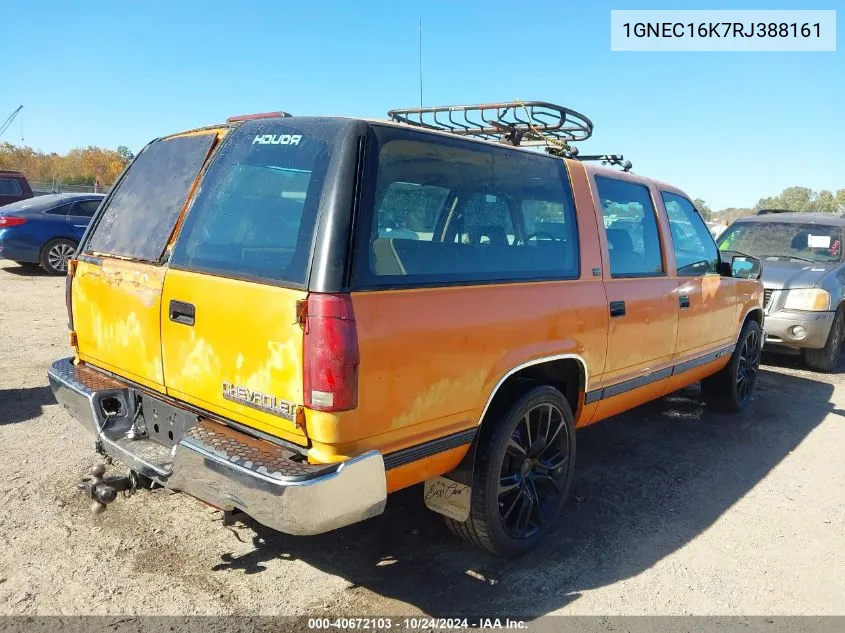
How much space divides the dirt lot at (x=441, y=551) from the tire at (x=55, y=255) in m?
7.95

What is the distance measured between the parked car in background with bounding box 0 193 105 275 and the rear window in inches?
378

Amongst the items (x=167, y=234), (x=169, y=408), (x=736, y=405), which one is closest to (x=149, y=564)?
(x=169, y=408)

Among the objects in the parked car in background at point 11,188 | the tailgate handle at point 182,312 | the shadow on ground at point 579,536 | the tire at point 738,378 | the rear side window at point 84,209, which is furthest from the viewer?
the parked car in background at point 11,188

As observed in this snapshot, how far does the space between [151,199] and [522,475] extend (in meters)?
2.29

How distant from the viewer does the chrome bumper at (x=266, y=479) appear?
2191 mm

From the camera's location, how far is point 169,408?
2818 mm

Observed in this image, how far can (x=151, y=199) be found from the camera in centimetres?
310

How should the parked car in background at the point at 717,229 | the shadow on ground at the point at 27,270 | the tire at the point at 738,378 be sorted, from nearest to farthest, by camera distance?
the tire at the point at 738,378 → the parked car in background at the point at 717,229 → the shadow on ground at the point at 27,270

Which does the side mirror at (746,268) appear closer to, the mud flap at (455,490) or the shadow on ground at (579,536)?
the shadow on ground at (579,536)

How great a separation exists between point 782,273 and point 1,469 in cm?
774

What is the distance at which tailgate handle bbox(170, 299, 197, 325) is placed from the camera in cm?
261

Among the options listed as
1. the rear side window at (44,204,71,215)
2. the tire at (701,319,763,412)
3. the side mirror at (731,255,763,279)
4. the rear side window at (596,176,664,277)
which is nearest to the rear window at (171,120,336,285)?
the rear side window at (596,176,664,277)

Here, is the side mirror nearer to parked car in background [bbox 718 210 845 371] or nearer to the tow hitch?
parked car in background [bbox 718 210 845 371]

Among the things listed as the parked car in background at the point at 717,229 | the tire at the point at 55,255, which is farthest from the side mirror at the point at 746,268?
the tire at the point at 55,255
